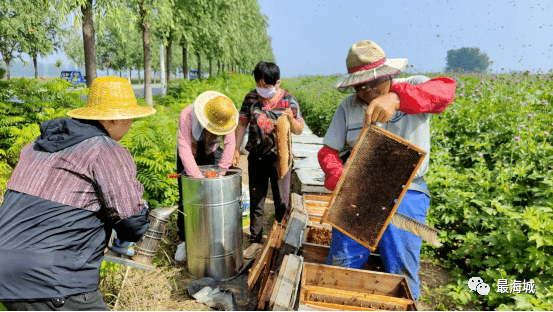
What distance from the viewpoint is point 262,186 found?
4336mm

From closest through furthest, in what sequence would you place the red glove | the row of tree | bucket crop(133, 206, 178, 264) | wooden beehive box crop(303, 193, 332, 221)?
the red glove → bucket crop(133, 206, 178, 264) → wooden beehive box crop(303, 193, 332, 221) → the row of tree

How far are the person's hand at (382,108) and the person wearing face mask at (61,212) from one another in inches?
59.7

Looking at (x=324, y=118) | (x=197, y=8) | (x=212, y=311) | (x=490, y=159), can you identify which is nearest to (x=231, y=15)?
(x=197, y=8)

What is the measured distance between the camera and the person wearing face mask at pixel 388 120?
6.98 ft

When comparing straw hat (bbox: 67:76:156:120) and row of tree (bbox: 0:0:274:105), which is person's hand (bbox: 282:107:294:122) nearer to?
straw hat (bbox: 67:76:156:120)

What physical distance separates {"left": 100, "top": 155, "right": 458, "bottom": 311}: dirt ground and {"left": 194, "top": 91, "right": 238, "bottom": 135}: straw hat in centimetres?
166

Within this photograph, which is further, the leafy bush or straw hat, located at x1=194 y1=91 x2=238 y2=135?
the leafy bush

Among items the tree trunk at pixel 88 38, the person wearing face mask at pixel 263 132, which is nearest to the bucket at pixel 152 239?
the person wearing face mask at pixel 263 132

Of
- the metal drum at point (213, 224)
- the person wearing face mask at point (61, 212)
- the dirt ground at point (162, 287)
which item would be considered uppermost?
the person wearing face mask at point (61, 212)

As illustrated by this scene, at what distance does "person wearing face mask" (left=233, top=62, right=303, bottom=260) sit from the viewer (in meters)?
4.02

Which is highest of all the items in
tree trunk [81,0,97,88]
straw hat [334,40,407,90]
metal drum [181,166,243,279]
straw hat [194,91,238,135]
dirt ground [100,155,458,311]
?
tree trunk [81,0,97,88]

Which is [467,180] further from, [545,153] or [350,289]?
[350,289]

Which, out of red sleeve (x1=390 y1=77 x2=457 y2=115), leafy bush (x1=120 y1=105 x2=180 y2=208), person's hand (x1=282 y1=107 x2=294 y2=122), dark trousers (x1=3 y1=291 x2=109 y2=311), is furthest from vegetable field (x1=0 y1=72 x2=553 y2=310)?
person's hand (x1=282 y1=107 x2=294 y2=122)

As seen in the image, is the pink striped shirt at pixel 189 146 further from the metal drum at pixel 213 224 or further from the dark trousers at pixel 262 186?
the dark trousers at pixel 262 186
